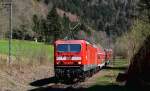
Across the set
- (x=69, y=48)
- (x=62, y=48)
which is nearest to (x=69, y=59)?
(x=69, y=48)

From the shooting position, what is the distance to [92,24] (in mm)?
140000

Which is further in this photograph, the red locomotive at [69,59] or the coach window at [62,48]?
the coach window at [62,48]

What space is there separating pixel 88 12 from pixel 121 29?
26.7m

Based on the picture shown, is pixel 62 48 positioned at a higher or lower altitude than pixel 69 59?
higher

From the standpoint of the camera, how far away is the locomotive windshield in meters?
32.0

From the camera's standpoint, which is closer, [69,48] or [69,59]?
[69,59]

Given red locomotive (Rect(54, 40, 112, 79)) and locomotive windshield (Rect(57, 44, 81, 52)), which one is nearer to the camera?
red locomotive (Rect(54, 40, 112, 79))

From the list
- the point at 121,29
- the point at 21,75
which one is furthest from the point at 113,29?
the point at 21,75

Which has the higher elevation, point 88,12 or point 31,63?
point 88,12

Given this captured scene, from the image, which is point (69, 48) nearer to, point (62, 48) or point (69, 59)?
point (62, 48)

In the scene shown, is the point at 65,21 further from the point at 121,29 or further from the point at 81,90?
the point at 81,90

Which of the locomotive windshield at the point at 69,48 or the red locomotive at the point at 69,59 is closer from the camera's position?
the red locomotive at the point at 69,59

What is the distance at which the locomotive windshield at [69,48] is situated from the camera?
31969 mm

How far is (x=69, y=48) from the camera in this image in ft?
105
